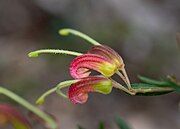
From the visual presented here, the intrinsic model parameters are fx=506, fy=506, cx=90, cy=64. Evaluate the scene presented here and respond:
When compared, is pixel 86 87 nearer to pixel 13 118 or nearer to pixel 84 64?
pixel 84 64

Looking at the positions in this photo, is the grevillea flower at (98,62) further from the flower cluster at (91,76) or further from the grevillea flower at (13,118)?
the grevillea flower at (13,118)

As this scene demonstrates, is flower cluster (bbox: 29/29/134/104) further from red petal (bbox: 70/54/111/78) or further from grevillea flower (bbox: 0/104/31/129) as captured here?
grevillea flower (bbox: 0/104/31/129)

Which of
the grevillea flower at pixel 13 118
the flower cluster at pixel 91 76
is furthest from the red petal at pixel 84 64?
the grevillea flower at pixel 13 118

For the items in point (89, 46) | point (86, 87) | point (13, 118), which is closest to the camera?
point (86, 87)

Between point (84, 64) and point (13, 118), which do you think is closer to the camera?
point (84, 64)

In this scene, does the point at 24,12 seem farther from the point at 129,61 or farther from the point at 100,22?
the point at 129,61

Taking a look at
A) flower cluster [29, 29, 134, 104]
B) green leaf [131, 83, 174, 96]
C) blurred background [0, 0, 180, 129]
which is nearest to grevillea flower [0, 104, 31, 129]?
flower cluster [29, 29, 134, 104]

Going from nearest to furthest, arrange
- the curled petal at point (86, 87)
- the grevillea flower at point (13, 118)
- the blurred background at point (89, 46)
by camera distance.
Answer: the curled petal at point (86, 87) < the grevillea flower at point (13, 118) < the blurred background at point (89, 46)

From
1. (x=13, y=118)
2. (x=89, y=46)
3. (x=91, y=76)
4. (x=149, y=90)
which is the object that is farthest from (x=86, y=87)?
(x=89, y=46)
